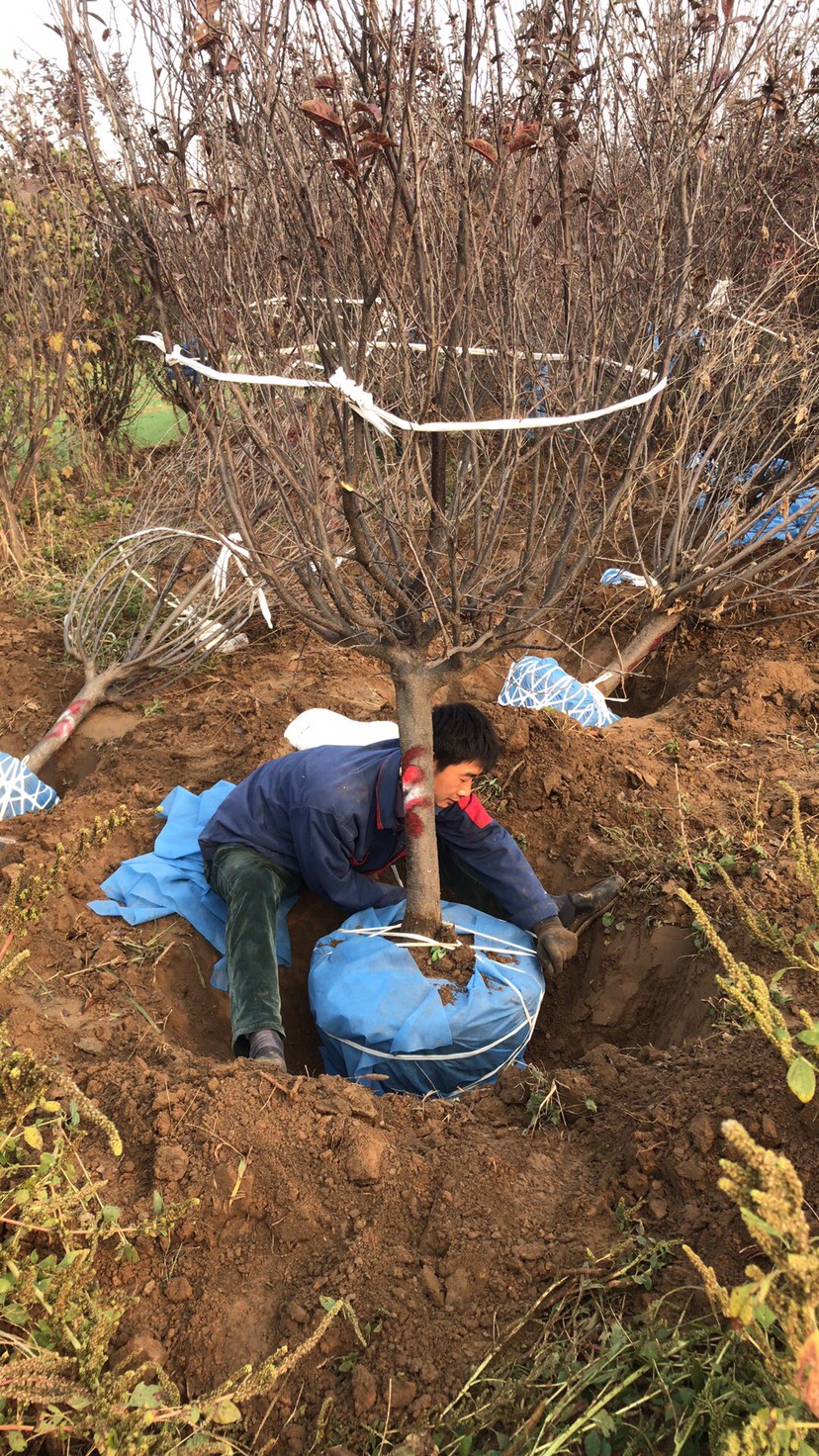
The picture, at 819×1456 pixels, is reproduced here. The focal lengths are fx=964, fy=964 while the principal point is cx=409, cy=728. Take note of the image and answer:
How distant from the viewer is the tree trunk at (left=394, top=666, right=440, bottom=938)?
114 inches

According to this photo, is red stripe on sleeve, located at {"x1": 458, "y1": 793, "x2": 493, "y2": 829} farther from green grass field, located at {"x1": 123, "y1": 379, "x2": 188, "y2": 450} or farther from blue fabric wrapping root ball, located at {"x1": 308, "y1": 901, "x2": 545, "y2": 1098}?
green grass field, located at {"x1": 123, "y1": 379, "x2": 188, "y2": 450}

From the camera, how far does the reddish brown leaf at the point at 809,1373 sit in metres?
1.17

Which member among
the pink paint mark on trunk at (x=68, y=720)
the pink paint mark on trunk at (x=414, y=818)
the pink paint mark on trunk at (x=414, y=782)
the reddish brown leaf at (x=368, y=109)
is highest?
the reddish brown leaf at (x=368, y=109)

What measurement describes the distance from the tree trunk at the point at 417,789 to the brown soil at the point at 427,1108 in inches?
26.0

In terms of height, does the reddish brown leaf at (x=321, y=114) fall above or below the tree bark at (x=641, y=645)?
above

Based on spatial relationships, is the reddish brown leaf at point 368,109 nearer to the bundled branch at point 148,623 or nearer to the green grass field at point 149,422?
the bundled branch at point 148,623

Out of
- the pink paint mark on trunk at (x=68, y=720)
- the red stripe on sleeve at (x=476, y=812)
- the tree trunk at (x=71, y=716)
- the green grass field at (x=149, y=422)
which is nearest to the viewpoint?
the red stripe on sleeve at (x=476, y=812)

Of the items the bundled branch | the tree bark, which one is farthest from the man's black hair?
the tree bark

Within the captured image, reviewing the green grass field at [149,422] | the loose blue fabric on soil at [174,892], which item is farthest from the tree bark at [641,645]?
the green grass field at [149,422]

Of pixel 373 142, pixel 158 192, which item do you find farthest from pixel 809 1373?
pixel 158 192

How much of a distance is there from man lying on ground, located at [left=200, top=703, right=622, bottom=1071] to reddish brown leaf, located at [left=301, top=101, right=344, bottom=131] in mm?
1768

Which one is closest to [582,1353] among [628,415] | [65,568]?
[628,415]

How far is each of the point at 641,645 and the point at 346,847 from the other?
2.57 m

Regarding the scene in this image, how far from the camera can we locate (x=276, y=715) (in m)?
4.59
